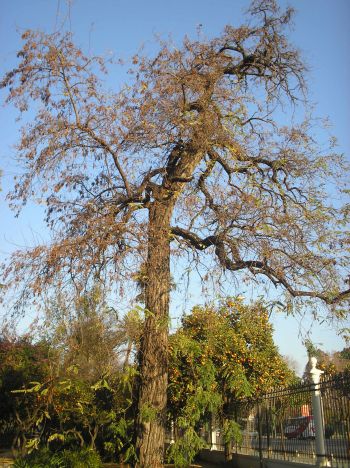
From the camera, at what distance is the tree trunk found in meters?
9.41

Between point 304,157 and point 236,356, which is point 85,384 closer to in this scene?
point 236,356

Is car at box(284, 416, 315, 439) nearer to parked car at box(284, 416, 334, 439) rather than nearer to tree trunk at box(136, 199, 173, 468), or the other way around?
parked car at box(284, 416, 334, 439)

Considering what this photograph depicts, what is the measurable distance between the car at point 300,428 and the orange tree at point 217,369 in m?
2.29

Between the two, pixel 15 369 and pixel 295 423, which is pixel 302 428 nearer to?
pixel 295 423

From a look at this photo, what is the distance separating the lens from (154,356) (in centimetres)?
980

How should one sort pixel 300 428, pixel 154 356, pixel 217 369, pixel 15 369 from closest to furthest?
pixel 154 356
pixel 300 428
pixel 217 369
pixel 15 369

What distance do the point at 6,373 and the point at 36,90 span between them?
17.1 meters

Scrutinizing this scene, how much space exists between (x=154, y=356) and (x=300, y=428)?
3.75 meters

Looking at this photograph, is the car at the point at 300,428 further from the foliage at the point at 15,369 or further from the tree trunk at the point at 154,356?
the foliage at the point at 15,369

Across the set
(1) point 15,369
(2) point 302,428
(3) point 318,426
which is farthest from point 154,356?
(1) point 15,369

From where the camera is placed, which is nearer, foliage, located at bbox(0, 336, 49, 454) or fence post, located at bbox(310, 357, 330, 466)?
fence post, located at bbox(310, 357, 330, 466)

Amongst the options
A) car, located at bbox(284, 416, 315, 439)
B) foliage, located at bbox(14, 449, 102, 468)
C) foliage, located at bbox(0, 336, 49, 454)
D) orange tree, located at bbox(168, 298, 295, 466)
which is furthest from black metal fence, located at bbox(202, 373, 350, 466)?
foliage, located at bbox(0, 336, 49, 454)

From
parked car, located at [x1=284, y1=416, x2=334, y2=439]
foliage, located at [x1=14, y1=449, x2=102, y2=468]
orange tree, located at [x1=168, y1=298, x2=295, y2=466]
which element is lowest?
foliage, located at [x1=14, y1=449, x2=102, y2=468]

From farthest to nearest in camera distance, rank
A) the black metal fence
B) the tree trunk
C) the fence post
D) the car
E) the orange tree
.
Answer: the orange tree
the car
the fence post
the tree trunk
the black metal fence
